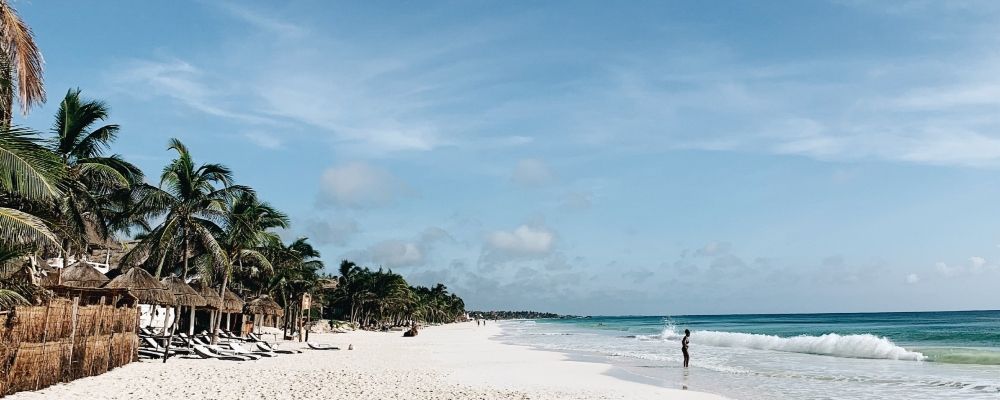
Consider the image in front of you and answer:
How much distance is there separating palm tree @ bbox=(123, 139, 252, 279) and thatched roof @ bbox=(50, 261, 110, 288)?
12.1 feet

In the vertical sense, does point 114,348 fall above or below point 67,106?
below

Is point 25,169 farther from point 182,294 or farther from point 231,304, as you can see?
point 231,304

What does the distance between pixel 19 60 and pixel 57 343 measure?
564 cm

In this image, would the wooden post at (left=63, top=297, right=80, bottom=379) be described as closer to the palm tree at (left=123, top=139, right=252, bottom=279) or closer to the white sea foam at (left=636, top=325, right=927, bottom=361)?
the palm tree at (left=123, top=139, right=252, bottom=279)

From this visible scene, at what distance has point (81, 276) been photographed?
18500 mm

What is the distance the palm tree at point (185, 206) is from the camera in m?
22.8

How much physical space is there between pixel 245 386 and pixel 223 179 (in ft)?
38.3

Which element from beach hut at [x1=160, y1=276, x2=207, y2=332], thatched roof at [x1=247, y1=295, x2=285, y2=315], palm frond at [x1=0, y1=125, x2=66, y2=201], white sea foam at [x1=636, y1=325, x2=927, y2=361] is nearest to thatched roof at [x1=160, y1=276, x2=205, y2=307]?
beach hut at [x1=160, y1=276, x2=207, y2=332]

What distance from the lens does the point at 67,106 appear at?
19906 mm

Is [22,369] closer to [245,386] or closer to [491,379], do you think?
[245,386]

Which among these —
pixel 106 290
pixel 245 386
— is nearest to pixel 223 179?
pixel 106 290

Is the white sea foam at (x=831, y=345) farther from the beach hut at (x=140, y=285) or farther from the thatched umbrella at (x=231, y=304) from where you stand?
the beach hut at (x=140, y=285)

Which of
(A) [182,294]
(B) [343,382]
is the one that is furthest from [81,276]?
(B) [343,382]

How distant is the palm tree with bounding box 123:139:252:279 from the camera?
22766 millimetres
